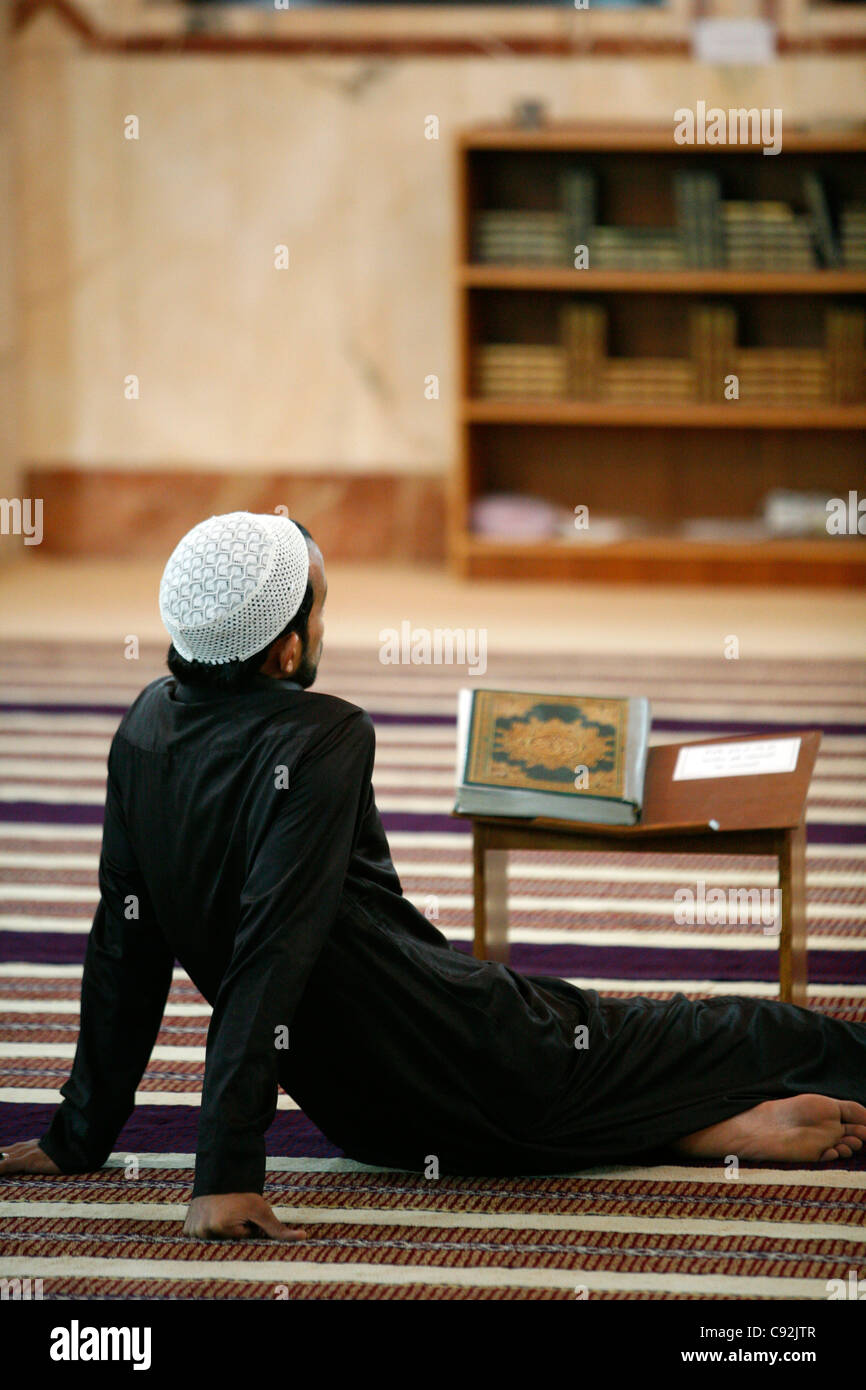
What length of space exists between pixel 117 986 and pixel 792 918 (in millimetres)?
988

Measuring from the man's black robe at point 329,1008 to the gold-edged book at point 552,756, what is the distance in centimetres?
35

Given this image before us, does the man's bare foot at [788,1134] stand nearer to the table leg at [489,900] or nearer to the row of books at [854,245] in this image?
the table leg at [489,900]

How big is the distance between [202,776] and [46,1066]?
827 mm

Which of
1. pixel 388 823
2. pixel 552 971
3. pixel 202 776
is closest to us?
pixel 202 776

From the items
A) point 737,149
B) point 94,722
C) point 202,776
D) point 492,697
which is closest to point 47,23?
point 737,149

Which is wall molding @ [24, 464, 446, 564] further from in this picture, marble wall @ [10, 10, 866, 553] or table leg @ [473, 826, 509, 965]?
table leg @ [473, 826, 509, 965]

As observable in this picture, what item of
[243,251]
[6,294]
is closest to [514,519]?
[243,251]

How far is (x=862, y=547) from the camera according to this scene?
266 inches

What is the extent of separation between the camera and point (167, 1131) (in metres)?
2.54

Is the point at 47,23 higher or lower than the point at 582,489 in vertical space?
higher

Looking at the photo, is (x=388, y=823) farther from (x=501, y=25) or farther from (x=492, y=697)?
(x=501, y=25)

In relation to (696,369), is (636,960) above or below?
below

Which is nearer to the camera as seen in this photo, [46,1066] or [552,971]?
[46,1066]

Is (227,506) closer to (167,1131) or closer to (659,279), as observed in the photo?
(659,279)
